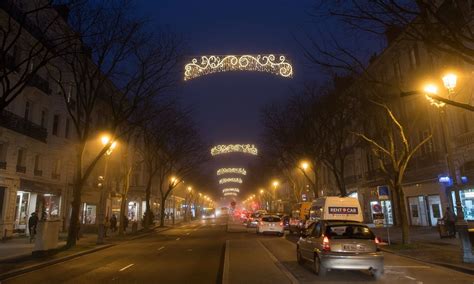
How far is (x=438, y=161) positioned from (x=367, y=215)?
17.4 metres

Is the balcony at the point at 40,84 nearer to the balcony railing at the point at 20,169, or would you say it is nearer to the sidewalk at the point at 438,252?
the balcony railing at the point at 20,169

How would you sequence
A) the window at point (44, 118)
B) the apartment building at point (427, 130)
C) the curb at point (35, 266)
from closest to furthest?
the curb at point (35, 266) → the apartment building at point (427, 130) → the window at point (44, 118)

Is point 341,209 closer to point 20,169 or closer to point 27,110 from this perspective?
point 20,169

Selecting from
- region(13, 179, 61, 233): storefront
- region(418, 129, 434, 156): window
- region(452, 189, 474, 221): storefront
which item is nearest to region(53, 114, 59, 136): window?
region(13, 179, 61, 233): storefront

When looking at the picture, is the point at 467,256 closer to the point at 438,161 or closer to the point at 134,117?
the point at 438,161

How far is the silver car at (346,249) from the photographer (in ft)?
36.9

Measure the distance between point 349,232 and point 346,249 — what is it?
78 cm

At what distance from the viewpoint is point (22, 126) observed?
2767cm

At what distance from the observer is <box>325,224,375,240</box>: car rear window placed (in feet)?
38.4

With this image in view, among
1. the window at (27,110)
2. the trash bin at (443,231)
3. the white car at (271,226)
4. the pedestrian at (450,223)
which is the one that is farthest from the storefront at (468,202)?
the window at (27,110)

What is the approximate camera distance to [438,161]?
29.1 m

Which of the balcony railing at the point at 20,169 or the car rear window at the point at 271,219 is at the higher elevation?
the balcony railing at the point at 20,169

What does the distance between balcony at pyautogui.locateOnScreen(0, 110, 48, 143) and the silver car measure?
71.7ft

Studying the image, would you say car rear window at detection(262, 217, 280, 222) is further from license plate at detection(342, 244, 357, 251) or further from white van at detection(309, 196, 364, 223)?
license plate at detection(342, 244, 357, 251)
